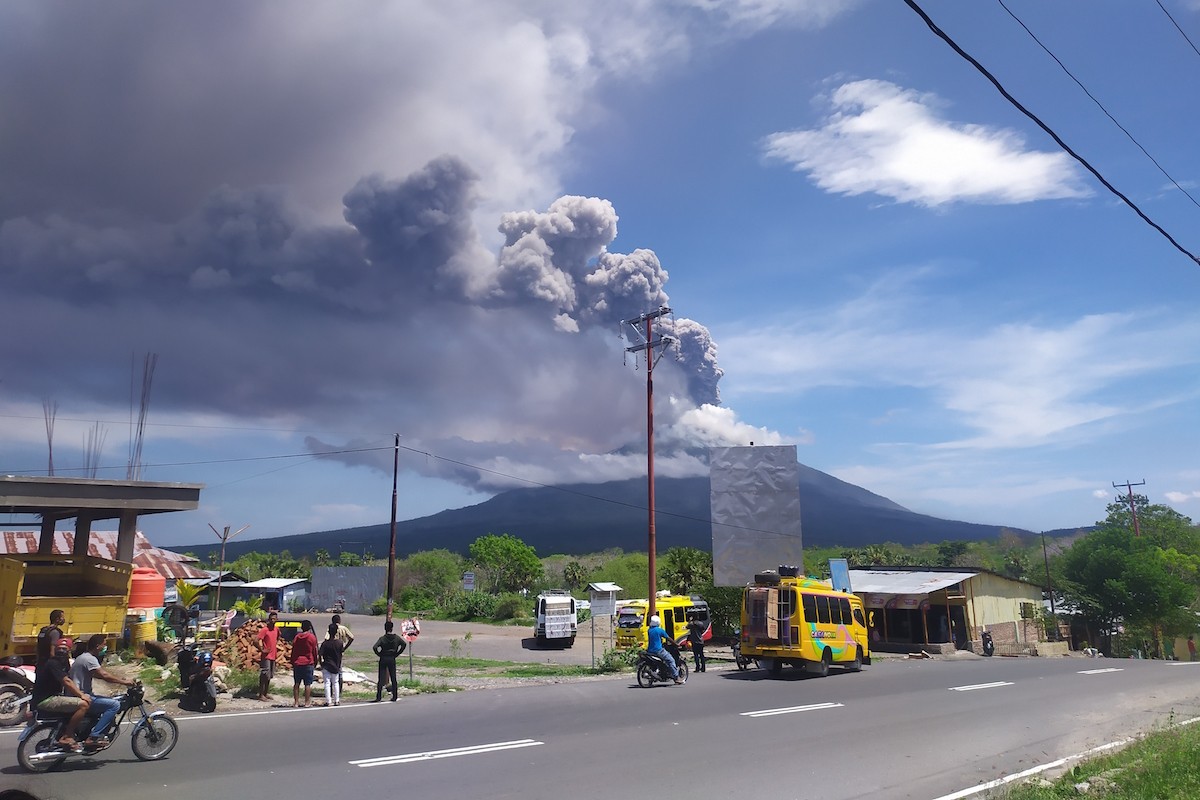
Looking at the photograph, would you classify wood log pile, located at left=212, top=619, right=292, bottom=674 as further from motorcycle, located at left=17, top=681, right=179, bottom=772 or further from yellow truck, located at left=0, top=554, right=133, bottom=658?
motorcycle, located at left=17, top=681, right=179, bottom=772

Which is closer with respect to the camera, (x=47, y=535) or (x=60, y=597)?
(x=60, y=597)

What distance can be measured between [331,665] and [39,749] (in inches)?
264

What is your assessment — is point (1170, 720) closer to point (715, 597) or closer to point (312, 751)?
point (312, 751)

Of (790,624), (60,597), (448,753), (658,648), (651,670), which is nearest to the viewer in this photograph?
(448,753)

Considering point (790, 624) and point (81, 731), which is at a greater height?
point (790, 624)

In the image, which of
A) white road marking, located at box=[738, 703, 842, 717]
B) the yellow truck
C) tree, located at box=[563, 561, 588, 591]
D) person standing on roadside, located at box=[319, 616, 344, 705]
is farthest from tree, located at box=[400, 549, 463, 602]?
white road marking, located at box=[738, 703, 842, 717]

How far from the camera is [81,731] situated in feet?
31.3

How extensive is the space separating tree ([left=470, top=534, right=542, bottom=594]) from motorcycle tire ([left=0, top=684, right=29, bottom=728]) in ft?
201

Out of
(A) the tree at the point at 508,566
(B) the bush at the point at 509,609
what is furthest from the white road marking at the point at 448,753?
(A) the tree at the point at 508,566

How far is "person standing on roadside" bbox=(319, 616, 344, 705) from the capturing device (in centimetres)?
1574

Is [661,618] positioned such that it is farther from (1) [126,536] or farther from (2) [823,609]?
(1) [126,536]

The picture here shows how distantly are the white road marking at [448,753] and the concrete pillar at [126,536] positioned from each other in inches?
674

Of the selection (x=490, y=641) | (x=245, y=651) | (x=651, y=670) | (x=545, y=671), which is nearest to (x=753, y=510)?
(x=545, y=671)

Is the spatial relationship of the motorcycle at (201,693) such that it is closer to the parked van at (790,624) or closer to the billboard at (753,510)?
the parked van at (790,624)
